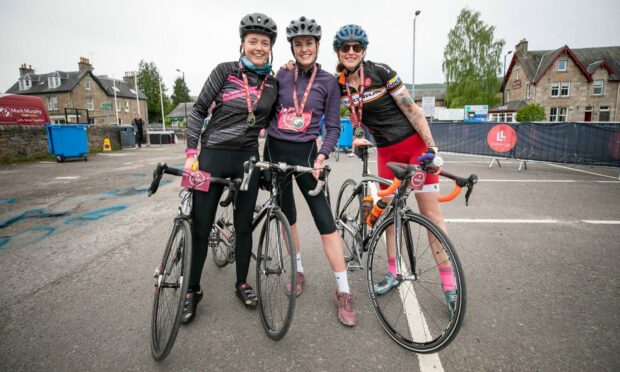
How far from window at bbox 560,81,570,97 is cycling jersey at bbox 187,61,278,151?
54060 mm

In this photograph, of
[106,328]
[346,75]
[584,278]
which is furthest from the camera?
[584,278]

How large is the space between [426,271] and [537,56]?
5828 cm

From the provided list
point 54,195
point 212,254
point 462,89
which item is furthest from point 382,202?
point 462,89

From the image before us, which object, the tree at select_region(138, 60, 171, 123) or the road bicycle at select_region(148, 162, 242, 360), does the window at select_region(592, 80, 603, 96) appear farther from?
the tree at select_region(138, 60, 171, 123)

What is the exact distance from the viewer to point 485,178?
Result: 30.2 feet

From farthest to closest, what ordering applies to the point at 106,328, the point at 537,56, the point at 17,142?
the point at 537,56 → the point at 17,142 → the point at 106,328

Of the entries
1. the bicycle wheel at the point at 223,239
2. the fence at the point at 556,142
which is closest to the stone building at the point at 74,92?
the fence at the point at 556,142

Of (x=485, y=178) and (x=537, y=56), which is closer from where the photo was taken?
(x=485, y=178)

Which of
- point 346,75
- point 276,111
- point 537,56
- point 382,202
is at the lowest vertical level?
point 382,202

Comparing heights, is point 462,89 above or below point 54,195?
above

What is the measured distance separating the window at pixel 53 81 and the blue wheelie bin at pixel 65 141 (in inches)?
1833

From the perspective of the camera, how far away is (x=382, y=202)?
2.71 metres

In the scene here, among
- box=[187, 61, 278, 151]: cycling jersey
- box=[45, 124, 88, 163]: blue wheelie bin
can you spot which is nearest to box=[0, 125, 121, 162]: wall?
box=[45, 124, 88, 163]: blue wheelie bin

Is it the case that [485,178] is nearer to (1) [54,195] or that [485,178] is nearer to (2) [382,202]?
(2) [382,202]
